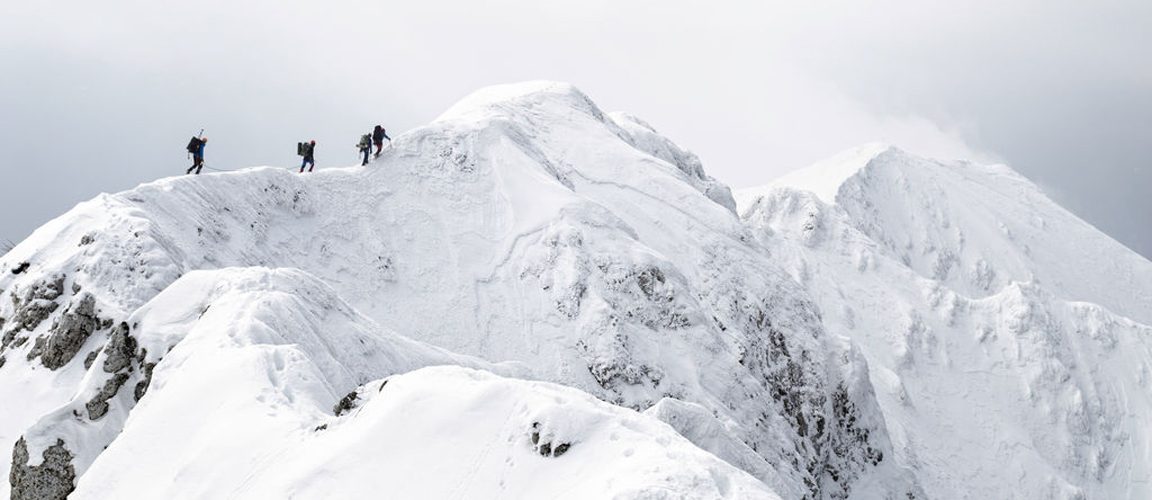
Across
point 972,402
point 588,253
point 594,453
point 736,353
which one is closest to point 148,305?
point 594,453

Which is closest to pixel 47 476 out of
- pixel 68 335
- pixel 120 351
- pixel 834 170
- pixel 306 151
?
pixel 120 351

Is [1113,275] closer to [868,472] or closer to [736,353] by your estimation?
[868,472]

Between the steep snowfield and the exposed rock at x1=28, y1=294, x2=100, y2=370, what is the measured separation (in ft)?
220

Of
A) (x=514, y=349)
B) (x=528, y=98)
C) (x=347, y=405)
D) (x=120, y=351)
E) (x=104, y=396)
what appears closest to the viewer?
(x=347, y=405)

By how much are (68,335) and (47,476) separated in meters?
5.88

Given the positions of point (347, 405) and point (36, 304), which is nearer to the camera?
point (347, 405)

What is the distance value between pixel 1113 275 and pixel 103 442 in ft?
498

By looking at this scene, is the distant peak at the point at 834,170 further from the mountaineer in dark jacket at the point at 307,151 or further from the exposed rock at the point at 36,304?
the exposed rock at the point at 36,304

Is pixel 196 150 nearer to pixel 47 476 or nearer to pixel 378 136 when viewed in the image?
pixel 378 136

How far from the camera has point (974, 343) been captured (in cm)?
10056

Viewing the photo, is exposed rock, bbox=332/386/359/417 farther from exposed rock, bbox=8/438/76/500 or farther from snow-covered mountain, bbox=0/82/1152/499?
exposed rock, bbox=8/438/76/500

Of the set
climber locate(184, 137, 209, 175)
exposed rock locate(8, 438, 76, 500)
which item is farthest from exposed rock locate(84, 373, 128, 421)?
climber locate(184, 137, 209, 175)

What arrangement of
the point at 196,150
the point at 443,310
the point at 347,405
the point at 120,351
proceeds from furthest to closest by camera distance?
the point at 443,310, the point at 196,150, the point at 120,351, the point at 347,405

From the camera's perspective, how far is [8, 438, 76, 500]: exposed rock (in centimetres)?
1983
